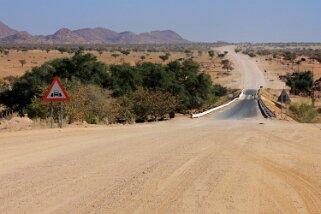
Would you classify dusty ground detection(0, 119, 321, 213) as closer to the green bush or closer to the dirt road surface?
the dirt road surface

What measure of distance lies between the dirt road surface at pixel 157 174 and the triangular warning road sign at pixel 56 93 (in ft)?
8.58

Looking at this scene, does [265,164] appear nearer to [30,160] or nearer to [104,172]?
[104,172]

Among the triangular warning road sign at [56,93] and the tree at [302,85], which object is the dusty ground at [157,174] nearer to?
the triangular warning road sign at [56,93]

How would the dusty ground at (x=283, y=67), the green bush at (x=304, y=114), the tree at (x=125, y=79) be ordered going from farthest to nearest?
the dusty ground at (x=283, y=67)
the tree at (x=125, y=79)
the green bush at (x=304, y=114)

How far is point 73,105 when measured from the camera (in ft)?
89.8

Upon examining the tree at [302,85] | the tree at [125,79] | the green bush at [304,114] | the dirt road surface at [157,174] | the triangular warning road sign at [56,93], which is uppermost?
the triangular warning road sign at [56,93]

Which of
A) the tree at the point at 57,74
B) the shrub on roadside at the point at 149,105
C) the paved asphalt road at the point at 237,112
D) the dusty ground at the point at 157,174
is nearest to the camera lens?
the dusty ground at the point at 157,174

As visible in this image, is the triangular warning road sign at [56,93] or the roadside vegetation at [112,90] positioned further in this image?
the roadside vegetation at [112,90]

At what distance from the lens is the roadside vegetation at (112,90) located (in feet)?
101

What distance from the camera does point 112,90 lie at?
50.0 metres

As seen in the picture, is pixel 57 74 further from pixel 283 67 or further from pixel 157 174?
pixel 283 67

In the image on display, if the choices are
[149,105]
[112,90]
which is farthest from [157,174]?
[112,90]

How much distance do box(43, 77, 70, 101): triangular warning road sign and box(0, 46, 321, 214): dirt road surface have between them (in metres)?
2.61

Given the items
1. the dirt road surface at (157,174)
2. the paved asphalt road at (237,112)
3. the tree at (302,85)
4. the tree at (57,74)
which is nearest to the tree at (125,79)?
the tree at (57,74)
